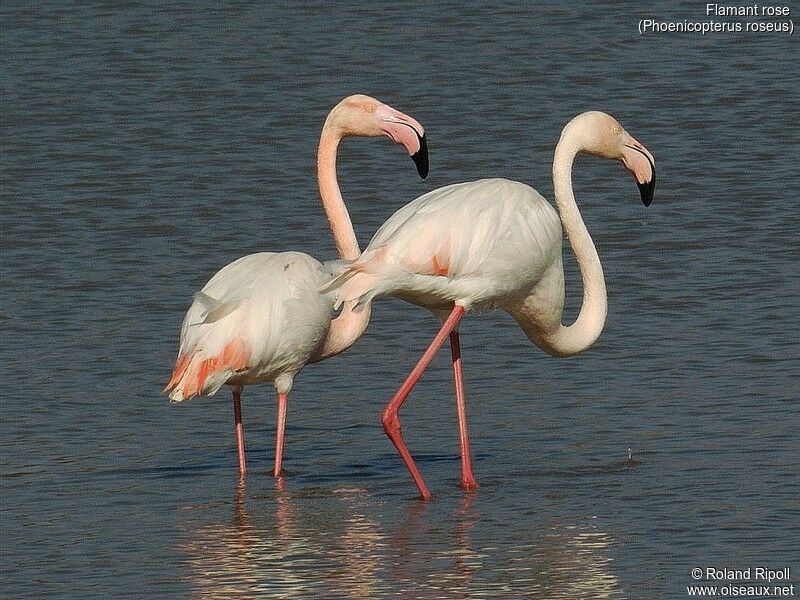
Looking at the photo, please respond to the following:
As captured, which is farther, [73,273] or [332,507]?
[73,273]

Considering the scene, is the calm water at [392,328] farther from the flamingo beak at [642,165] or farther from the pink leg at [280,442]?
the flamingo beak at [642,165]

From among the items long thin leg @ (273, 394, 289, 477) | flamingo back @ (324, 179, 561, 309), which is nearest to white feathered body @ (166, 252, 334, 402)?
long thin leg @ (273, 394, 289, 477)

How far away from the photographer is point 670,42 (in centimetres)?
1633

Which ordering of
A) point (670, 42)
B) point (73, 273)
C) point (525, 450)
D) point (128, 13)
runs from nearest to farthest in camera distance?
point (525, 450) < point (73, 273) < point (670, 42) < point (128, 13)

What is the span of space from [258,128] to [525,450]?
675cm

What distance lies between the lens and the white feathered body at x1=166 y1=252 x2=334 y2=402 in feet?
25.4

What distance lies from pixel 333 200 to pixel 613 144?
4.47 feet

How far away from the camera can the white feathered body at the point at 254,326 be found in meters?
7.74

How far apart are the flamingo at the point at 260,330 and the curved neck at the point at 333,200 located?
1.45 feet

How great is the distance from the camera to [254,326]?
7.78 meters

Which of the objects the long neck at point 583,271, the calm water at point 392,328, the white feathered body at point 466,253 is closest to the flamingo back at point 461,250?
the white feathered body at point 466,253

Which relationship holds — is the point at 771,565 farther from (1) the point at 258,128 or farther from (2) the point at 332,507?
(1) the point at 258,128

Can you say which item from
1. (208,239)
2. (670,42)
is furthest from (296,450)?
(670,42)

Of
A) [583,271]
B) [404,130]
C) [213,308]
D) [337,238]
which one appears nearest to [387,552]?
[213,308]
